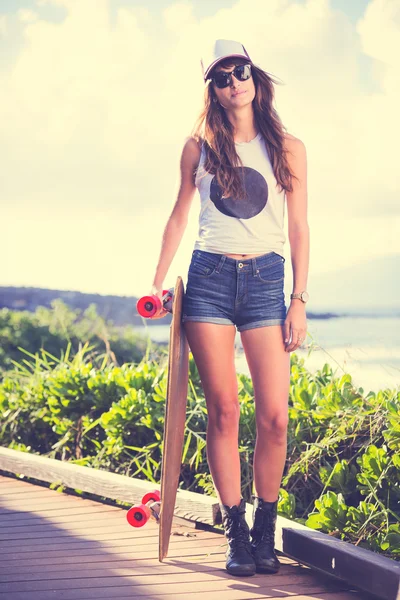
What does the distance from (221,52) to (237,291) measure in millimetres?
884

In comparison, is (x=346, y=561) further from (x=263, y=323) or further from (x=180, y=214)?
(x=180, y=214)

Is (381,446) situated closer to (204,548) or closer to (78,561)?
(204,548)

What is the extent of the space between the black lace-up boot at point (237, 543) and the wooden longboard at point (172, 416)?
0.22 m

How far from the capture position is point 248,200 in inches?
103

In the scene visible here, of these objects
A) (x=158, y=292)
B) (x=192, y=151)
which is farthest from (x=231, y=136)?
(x=158, y=292)

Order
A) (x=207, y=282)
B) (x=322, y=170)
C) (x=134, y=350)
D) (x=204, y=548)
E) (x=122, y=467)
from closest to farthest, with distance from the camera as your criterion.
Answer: (x=207, y=282) < (x=204, y=548) < (x=122, y=467) < (x=134, y=350) < (x=322, y=170)

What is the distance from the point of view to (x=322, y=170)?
1339 centimetres

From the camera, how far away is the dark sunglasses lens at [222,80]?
263 centimetres

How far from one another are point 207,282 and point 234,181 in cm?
38

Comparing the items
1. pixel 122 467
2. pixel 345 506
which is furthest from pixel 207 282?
pixel 122 467

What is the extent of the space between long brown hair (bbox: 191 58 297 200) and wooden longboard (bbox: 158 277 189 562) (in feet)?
1.35

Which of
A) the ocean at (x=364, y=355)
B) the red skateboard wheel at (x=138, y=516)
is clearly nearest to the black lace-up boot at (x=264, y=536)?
the red skateboard wheel at (x=138, y=516)

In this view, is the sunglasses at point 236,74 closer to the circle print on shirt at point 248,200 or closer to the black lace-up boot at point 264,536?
the circle print on shirt at point 248,200

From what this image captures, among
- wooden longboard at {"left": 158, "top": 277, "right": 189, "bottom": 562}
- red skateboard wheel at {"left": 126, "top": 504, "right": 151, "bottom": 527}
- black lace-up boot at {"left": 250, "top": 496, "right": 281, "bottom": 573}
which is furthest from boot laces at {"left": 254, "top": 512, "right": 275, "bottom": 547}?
red skateboard wheel at {"left": 126, "top": 504, "right": 151, "bottom": 527}
